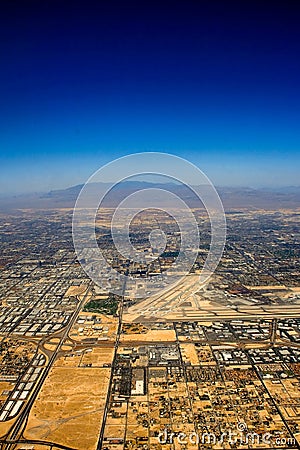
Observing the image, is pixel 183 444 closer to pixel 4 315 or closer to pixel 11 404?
pixel 11 404

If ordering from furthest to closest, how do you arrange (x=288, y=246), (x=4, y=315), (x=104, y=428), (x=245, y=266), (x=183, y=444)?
(x=288, y=246), (x=245, y=266), (x=4, y=315), (x=104, y=428), (x=183, y=444)

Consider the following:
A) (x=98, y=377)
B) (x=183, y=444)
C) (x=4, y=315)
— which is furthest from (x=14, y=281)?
(x=183, y=444)
